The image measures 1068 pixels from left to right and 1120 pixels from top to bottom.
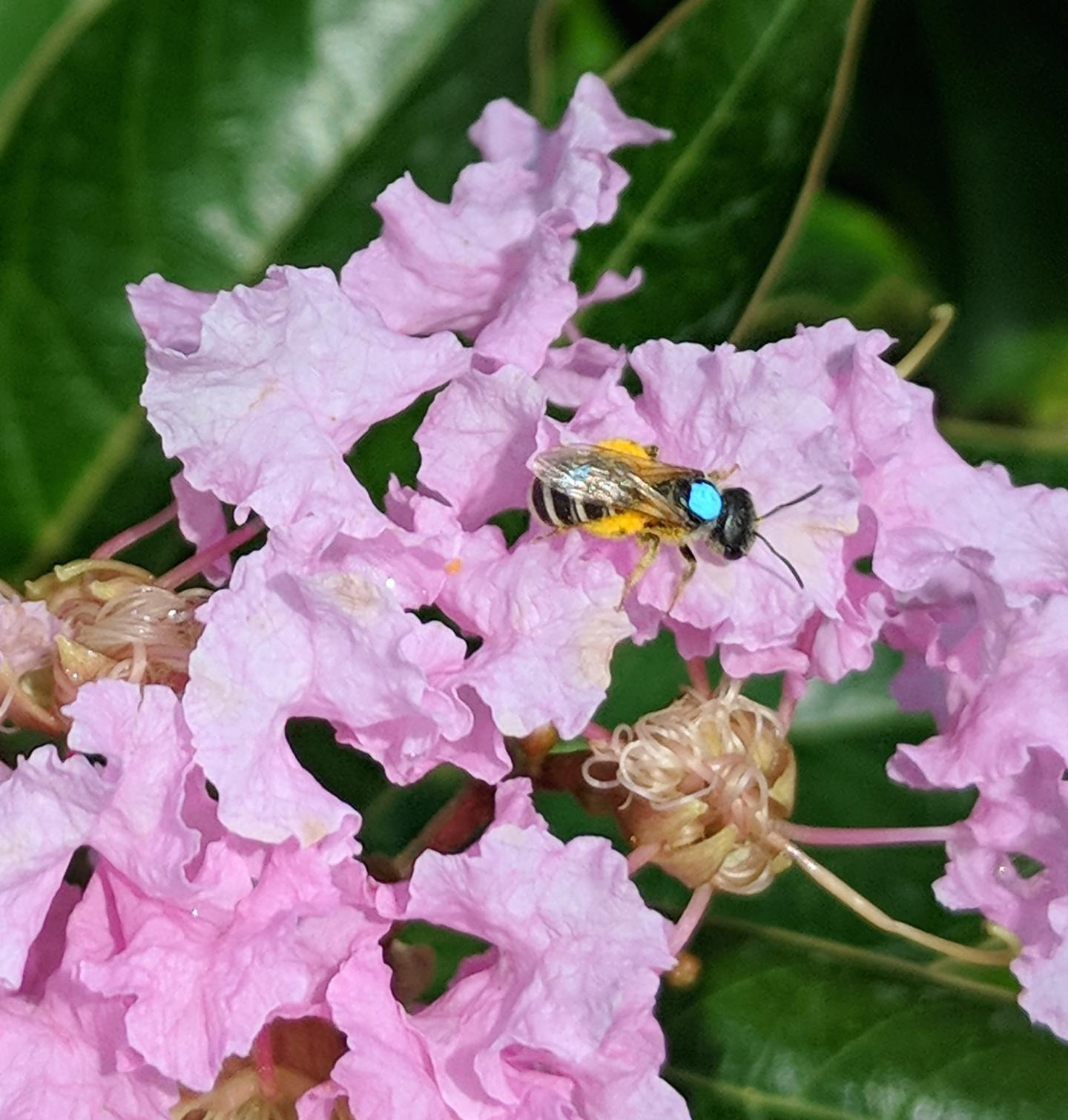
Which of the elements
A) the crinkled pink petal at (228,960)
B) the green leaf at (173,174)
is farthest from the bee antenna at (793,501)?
the green leaf at (173,174)

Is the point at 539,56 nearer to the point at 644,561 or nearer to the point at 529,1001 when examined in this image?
the point at 644,561

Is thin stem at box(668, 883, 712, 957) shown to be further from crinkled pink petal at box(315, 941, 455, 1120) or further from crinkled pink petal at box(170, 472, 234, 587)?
crinkled pink petal at box(170, 472, 234, 587)

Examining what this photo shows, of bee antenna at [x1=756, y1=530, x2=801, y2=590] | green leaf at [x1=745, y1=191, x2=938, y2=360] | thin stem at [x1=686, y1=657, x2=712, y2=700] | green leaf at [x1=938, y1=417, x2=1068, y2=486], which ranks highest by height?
bee antenna at [x1=756, y1=530, x2=801, y2=590]

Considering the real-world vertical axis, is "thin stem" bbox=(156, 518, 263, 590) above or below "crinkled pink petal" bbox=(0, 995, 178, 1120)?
above

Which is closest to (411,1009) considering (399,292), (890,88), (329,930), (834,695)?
(329,930)

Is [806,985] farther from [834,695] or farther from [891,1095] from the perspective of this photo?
[834,695]

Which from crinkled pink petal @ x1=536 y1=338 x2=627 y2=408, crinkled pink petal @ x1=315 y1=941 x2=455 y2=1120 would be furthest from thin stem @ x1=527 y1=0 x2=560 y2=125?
crinkled pink petal @ x1=315 y1=941 x2=455 y2=1120
